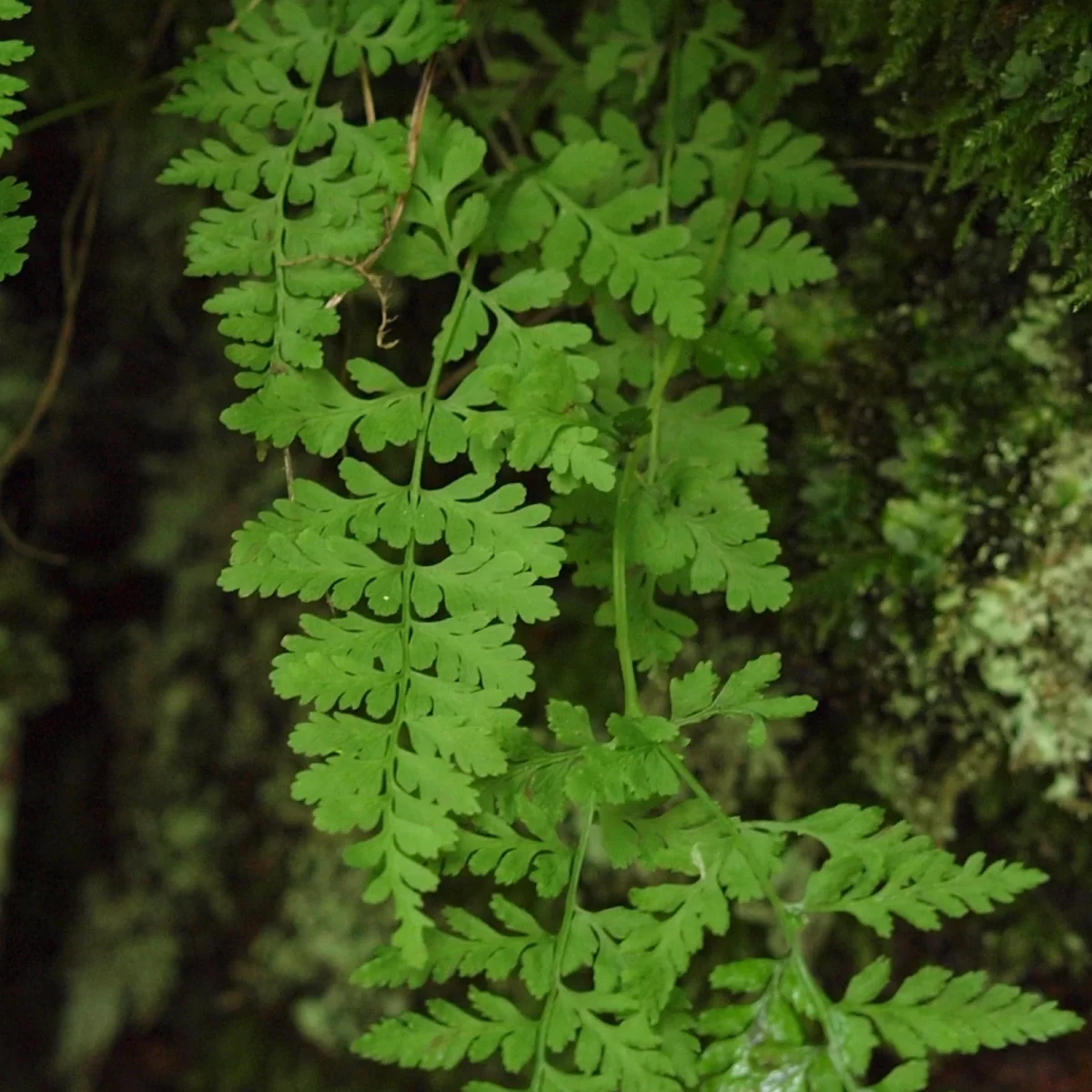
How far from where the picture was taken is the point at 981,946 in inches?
79.5

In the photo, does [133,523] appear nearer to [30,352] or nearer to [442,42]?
[30,352]

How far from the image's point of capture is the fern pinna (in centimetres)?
124

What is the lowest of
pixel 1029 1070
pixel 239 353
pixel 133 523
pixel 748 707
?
pixel 1029 1070

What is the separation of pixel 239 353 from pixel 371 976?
0.81 meters

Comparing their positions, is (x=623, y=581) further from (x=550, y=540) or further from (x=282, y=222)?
(x=282, y=222)

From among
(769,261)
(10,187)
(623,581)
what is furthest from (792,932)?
(10,187)

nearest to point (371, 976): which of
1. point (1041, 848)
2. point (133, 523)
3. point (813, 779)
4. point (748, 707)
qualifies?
point (748, 707)

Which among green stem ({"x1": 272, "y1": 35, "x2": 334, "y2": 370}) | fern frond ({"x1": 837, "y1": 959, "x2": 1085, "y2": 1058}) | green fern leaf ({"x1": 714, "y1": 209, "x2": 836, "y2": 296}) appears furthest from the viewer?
green fern leaf ({"x1": 714, "y1": 209, "x2": 836, "y2": 296})

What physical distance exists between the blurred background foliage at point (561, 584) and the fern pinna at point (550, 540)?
0.18 m

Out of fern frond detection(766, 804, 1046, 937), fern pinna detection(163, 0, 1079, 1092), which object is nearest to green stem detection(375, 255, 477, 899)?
fern pinna detection(163, 0, 1079, 1092)

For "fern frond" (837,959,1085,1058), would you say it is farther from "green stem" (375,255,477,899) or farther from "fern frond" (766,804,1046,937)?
"green stem" (375,255,477,899)

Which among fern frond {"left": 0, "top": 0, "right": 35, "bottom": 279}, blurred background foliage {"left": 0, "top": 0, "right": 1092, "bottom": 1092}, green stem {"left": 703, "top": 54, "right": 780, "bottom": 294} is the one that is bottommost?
blurred background foliage {"left": 0, "top": 0, "right": 1092, "bottom": 1092}

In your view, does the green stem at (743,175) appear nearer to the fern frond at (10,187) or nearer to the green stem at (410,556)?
the green stem at (410,556)

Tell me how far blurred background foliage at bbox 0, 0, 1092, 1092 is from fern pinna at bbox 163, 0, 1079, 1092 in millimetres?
181
